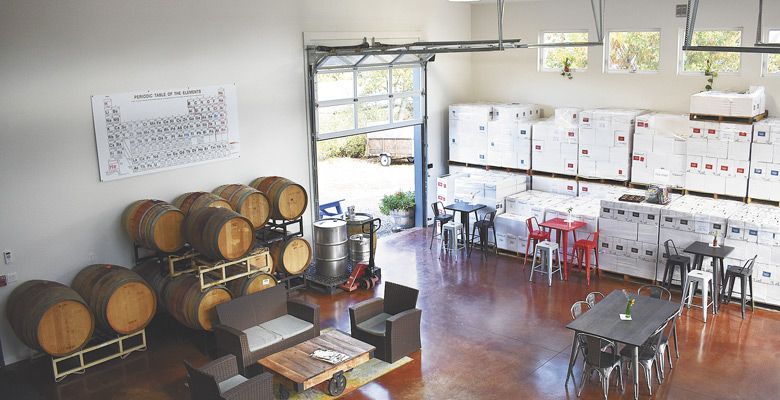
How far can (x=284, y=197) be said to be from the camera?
11.5 meters

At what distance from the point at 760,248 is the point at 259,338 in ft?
24.0

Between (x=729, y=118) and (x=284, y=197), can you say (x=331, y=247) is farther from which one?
(x=729, y=118)

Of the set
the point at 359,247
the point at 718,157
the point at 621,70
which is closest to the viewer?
the point at 718,157

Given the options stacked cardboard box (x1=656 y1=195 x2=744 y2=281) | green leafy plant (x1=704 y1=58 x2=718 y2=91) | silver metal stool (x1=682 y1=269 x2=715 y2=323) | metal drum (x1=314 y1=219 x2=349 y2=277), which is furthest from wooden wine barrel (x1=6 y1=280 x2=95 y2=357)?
green leafy plant (x1=704 y1=58 x2=718 y2=91)

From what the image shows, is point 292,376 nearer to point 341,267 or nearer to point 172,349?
point 172,349

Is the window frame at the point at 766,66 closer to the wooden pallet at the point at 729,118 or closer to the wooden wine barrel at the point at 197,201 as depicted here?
the wooden pallet at the point at 729,118

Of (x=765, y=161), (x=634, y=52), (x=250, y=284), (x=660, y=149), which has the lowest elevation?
(x=250, y=284)

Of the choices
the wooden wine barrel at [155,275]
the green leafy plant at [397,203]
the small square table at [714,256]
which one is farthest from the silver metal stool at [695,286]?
the wooden wine barrel at [155,275]

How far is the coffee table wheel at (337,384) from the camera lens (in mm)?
8352

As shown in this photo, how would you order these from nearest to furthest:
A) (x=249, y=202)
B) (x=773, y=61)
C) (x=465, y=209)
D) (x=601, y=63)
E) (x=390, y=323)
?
(x=390, y=323) → (x=249, y=202) → (x=773, y=61) → (x=465, y=209) → (x=601, y=63)

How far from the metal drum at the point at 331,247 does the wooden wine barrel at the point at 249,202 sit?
1.23m

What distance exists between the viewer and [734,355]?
9.25m

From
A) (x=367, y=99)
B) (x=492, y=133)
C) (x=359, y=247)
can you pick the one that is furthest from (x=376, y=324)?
(x=492, y=133)

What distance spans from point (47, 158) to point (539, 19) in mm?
9758
